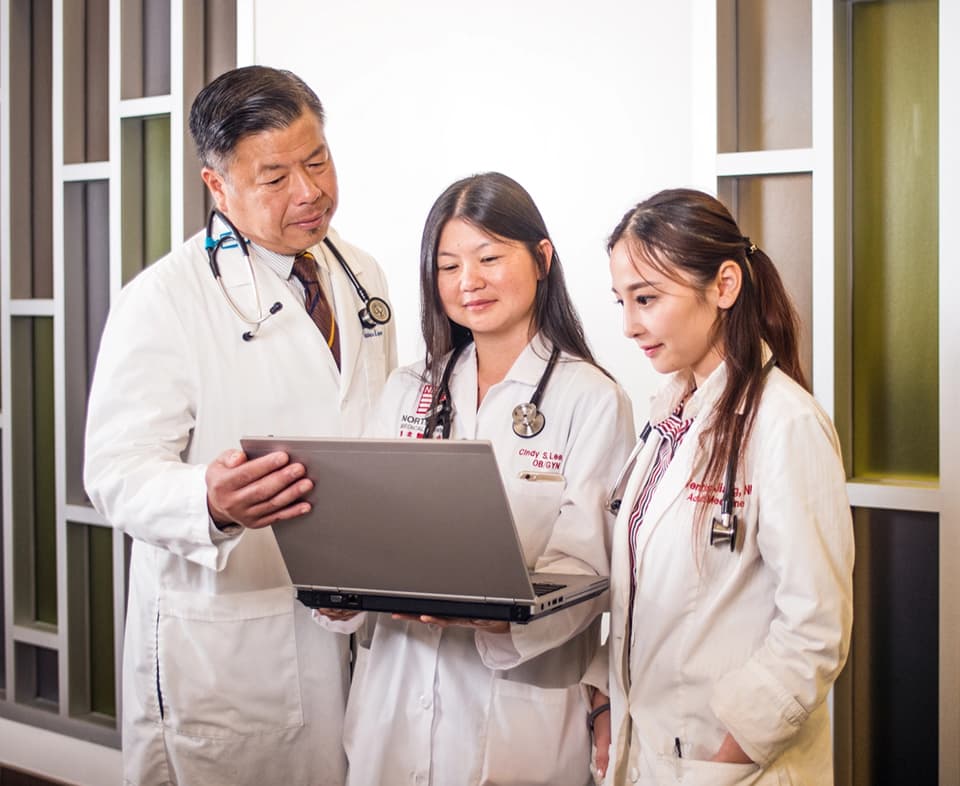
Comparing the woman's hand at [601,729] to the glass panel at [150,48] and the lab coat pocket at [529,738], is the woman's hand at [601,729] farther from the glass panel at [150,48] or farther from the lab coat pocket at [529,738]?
the glass panel at [150,48]

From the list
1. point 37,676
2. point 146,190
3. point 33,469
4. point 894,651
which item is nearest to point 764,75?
point 894,651

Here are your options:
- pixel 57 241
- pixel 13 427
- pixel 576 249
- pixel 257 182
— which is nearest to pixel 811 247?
pixel 576 249

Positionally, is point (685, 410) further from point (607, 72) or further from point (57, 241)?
point (57, 241)

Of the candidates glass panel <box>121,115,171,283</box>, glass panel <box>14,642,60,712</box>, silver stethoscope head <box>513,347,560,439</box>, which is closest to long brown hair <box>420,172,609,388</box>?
silver stethoscope head <box>513,347,560,439</box>

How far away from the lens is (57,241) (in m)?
2.84

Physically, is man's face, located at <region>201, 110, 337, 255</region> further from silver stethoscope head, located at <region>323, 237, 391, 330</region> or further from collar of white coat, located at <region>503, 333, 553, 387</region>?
collar of white coat, located at <region>503, 333, 553, 387</region>

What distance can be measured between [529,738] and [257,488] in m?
0.58

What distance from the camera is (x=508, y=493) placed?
164 centimetres

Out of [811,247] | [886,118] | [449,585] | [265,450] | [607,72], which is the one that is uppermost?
[607,72]

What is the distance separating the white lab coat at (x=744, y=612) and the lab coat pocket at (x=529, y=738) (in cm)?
11

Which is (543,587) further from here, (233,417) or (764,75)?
(764,75)

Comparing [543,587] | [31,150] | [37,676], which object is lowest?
[37,676]

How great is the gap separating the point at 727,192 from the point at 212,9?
156cm

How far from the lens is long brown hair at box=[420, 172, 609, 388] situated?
5.47ft
